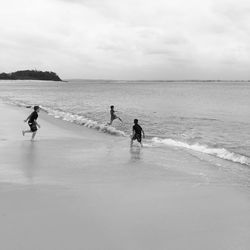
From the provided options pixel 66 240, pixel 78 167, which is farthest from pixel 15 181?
pixel 66 240

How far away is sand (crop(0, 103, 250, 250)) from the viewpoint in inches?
261

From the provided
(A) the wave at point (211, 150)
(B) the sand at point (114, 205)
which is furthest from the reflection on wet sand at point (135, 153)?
(A) the wave at point (211, 150)

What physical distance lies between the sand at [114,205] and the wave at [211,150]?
8.42 feet

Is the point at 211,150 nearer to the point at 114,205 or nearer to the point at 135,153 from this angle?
the point at 135,153

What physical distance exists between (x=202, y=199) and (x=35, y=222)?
3860 mm

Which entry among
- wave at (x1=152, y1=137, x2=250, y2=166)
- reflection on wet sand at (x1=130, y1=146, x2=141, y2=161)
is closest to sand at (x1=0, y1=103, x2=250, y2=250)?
reflection on wet sand at (x1=130, y1=146, x2=141, y2=161)

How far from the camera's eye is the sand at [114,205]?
21.8 feet

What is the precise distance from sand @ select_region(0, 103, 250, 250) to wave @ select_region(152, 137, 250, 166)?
2565mm

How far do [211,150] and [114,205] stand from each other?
34.1 feet

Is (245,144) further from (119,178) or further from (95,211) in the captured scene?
(95,211)

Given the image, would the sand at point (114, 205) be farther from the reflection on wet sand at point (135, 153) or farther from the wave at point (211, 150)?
the wave at point (211, 150)

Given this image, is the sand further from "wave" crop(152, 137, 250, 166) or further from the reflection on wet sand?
"wave" crop(152, 137, 250, 166)

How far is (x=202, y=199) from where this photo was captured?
30.1 feet

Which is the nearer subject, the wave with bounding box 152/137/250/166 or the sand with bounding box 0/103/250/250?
the sand with bounding box 0/103/250/250
